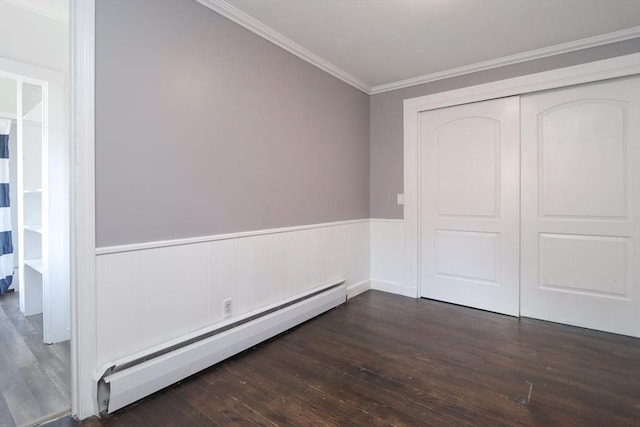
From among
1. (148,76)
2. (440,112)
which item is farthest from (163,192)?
(440,112)

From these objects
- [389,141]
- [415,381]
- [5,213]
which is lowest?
[415,381]

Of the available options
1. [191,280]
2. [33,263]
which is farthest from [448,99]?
[33,263]

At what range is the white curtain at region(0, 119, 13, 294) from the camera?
3756mm

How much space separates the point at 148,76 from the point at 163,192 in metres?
0.67

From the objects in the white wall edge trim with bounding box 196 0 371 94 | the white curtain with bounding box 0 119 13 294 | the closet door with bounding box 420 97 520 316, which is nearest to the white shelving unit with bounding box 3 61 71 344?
the white wall edge trim with bounding box 196 0 371 94

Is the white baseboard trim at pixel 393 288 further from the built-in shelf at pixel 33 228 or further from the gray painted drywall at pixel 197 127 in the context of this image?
the built-in shelf at pixel 33 228

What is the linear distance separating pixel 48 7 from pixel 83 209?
5.83 feet

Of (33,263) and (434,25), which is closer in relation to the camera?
(434,25)

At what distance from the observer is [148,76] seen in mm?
1840

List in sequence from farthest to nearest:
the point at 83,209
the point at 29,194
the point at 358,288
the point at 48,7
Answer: the point at 358,288, the point at 29,194, the point at 48,7, the point at 83,209

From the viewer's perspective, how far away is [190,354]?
1962 mm

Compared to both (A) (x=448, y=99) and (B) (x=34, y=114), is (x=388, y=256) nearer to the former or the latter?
(A) (x=448, y=99)

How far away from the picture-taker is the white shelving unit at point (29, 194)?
2.96 meters

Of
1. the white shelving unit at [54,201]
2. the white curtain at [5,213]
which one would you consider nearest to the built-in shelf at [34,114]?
the white shelving unit at [54,201]
